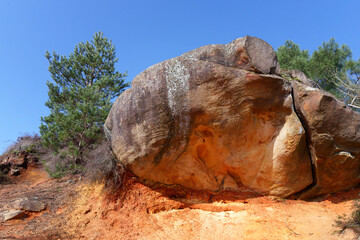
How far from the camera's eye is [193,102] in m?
5.32

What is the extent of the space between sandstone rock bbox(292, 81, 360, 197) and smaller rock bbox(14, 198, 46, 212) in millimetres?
6672

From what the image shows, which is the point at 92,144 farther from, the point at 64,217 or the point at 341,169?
the point at 341,169

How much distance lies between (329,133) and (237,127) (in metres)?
1.88

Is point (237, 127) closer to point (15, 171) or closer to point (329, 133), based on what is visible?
point (329, 133)

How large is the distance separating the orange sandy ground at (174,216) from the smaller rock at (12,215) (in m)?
0.14

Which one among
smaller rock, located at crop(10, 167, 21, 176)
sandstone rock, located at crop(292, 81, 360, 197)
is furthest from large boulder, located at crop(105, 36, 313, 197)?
smaller rock, located at crop(10, 167, 21, 176)

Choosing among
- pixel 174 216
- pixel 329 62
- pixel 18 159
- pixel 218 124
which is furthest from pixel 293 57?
pixel 18 159

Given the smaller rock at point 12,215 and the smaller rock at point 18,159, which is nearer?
the smaller rock at point 12,215

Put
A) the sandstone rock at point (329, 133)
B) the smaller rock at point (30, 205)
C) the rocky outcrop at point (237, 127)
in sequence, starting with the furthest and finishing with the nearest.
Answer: the smaller rock at point (30, 205), the rocky outcrop at point (237, 127), the sandstone rock at point (329, 133)

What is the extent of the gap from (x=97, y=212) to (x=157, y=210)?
143 centimetres

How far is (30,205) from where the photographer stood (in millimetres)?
6195

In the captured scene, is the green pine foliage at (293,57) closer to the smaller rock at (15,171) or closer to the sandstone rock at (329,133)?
the sandstone rock at (329,133)

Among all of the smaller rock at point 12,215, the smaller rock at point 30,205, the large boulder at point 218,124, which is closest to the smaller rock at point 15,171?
the smaller rock at point 30,205

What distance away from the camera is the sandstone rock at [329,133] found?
5.04 metres
